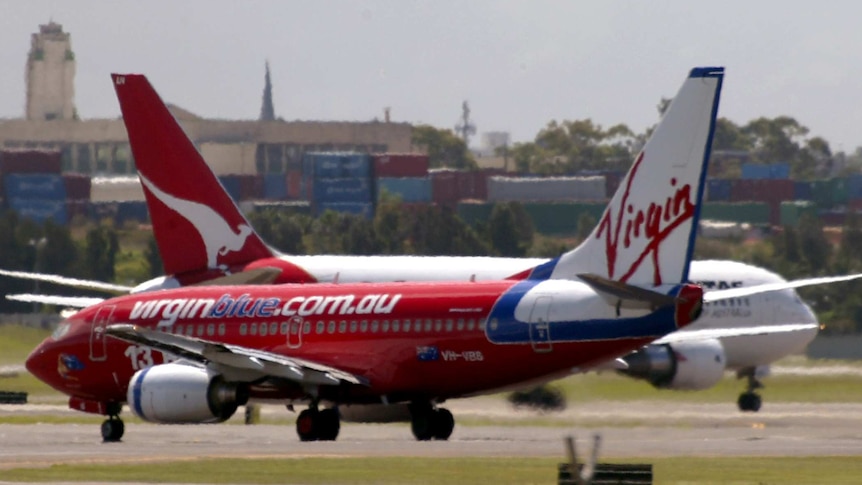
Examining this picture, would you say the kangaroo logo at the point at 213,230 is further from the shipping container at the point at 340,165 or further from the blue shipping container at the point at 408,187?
the shipping container at the point at 340,165

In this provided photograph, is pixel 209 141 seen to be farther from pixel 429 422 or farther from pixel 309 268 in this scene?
pixel 429 422

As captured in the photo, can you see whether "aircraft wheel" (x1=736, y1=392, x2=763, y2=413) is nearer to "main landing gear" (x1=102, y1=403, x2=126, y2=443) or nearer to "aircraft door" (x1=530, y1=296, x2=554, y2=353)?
"aircraft door" (x1=530, y1=296, x2=554, y2=353)

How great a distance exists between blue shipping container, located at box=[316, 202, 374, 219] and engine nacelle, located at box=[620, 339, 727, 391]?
398 feet

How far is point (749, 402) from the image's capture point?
54.8 metres

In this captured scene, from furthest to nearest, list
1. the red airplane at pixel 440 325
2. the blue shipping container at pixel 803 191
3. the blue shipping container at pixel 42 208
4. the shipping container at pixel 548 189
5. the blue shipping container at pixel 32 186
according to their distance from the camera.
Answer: the shipping container at pixel 548 189, the blue shipping container at pixel 803 191, the blue shipping container at pixel 32 186, the blue shipping container at pixel 42 208, the red airplane at pixel 440 325

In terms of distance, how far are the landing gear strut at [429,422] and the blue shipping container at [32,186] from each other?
12089 centimetres

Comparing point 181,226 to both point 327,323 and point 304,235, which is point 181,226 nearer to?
point 327,323

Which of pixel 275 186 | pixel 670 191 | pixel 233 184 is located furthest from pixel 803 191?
pixel 670 191

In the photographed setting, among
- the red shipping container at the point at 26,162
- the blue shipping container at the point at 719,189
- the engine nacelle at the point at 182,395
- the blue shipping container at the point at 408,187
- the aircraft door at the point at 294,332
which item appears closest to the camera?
the engine nacelle at the point at 182,395

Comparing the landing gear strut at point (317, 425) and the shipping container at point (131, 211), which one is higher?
the shipping container at point (131, 211)

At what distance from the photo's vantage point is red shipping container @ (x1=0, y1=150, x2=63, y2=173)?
163 m

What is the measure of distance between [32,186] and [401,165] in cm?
3763

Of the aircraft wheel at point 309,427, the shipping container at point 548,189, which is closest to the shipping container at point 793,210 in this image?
the shipping container at point 548,189

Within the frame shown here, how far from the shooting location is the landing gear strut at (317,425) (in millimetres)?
42594
